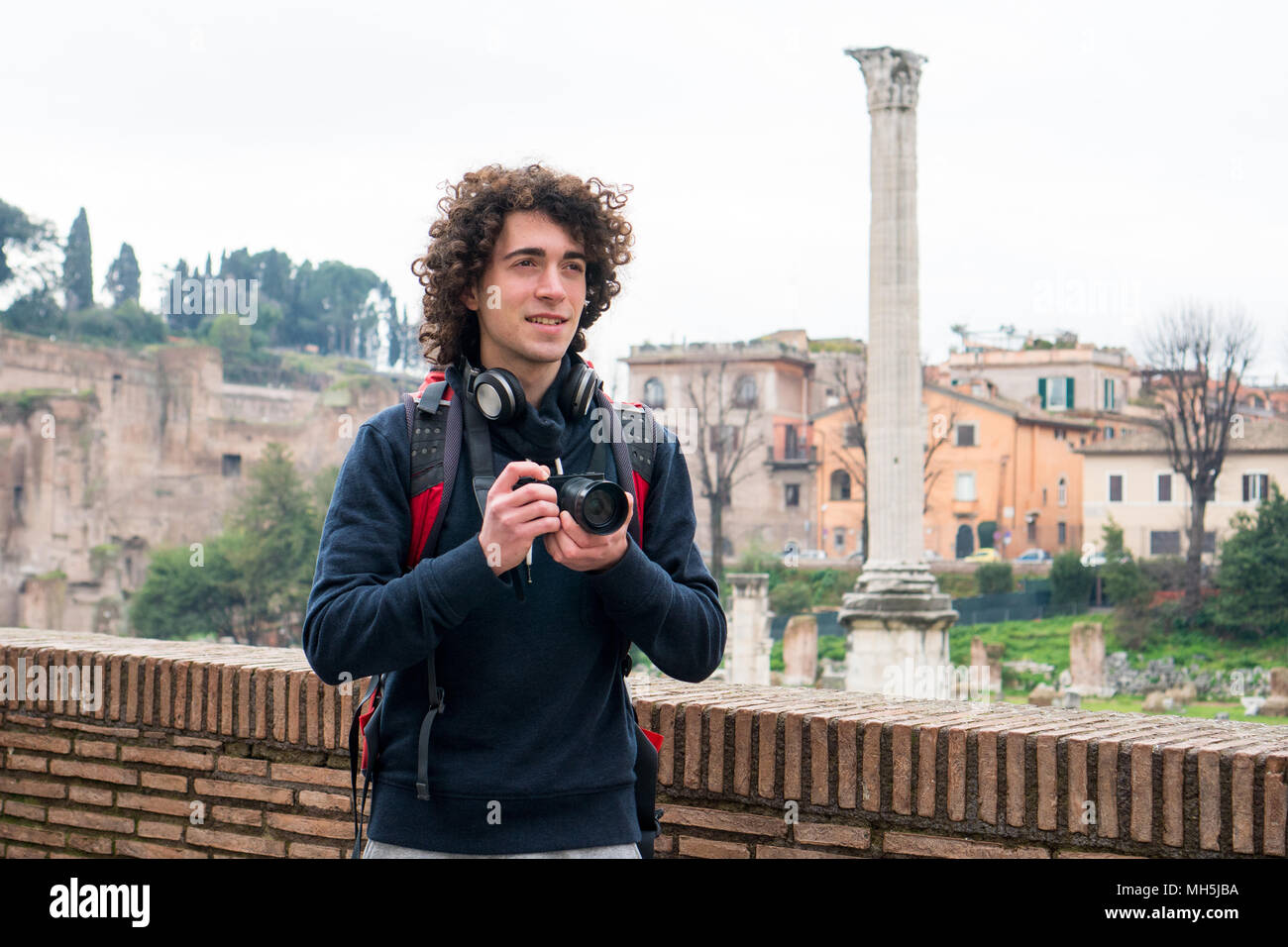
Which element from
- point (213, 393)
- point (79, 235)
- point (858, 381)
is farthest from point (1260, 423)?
point (79, 235)

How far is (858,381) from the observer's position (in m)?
Result: 53.4

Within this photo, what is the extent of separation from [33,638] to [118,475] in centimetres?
5766

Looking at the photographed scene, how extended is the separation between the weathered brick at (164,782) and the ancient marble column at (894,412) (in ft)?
55.1

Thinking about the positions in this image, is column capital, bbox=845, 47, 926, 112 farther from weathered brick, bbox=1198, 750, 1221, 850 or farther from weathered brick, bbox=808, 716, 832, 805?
weathered brick, bbox=1198, 750, 1221, 850

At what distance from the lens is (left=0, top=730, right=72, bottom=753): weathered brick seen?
390 centimetres

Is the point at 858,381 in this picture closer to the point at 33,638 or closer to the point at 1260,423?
the point at 1260,423

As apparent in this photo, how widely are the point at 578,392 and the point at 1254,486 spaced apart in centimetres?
4227

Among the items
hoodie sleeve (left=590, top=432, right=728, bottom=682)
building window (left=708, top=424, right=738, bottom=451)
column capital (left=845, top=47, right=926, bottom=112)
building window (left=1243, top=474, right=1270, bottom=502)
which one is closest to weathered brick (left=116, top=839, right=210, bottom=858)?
hoodie sleeve (left=590, top=432, right=728, bottom=682)

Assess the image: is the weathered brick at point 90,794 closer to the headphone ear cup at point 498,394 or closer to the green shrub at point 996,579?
the headphone ear cup at point 498,394

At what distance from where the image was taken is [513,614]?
6.33ft

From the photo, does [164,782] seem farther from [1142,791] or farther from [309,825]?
[1142,791]

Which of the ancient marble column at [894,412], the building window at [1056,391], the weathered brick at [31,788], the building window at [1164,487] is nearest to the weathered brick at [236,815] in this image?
the weathered brick at [31,788]

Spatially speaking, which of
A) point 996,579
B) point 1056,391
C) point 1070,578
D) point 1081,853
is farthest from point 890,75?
point 1056,391

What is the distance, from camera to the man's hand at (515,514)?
1770mm
